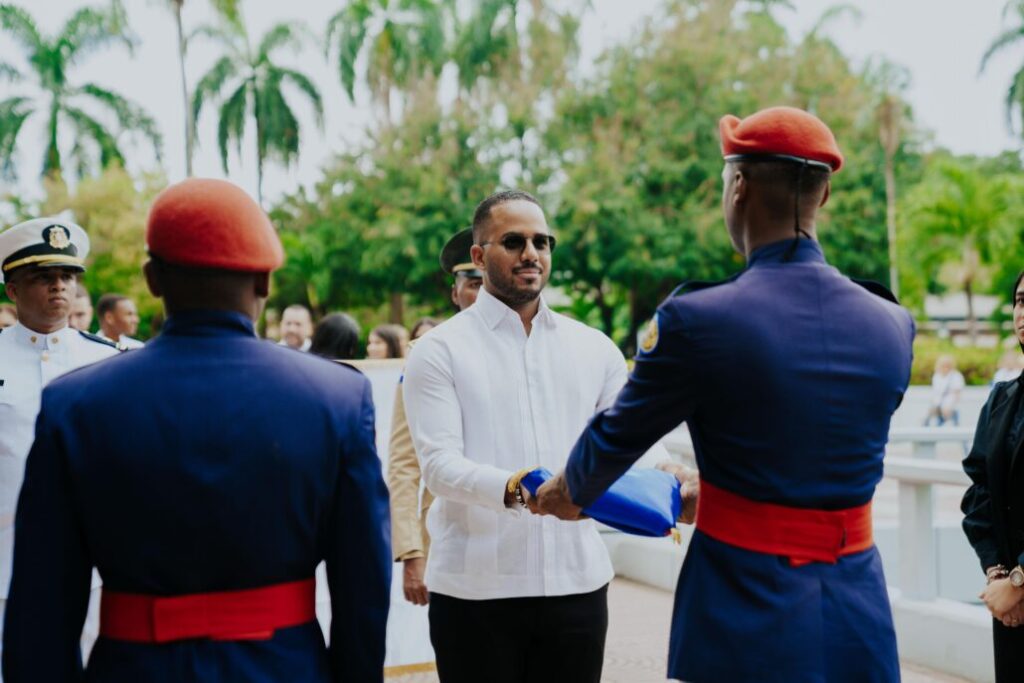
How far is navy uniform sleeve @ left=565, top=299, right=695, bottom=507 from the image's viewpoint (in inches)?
107

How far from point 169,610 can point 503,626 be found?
5.02 ft

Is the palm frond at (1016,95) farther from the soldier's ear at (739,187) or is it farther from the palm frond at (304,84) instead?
the soldier's ear at (739,187)

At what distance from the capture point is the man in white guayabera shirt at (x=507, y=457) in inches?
144

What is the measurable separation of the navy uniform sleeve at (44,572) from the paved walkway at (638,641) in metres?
4.67

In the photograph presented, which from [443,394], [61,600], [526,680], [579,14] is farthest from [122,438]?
[579,14]

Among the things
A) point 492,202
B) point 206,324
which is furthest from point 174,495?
point 492,202

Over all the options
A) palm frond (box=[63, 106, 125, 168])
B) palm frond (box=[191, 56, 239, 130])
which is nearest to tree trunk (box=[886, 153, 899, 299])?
palm frond (box=[191, 56, 239, 130])

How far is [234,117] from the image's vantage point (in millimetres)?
42625

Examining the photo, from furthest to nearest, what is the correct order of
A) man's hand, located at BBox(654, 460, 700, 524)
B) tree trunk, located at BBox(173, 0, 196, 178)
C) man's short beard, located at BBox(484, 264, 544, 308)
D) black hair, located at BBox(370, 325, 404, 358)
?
tree trunk, located at BBox(173, 0, 196, 178), black hair, located at BBox(370, 325, 404, 358), man's short beard, located at BBox(484, 264, 544, 308), man's hand, located at BBox(654, 460, 700, 524)

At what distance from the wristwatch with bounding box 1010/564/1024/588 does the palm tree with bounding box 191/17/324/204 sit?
39912mm

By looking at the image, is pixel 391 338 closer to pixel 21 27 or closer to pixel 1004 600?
pixel 1004 600

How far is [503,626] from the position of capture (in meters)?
3.68

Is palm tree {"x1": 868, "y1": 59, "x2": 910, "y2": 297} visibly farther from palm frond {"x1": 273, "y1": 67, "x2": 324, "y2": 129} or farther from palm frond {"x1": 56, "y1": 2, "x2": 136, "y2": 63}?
palm frond {"x1": 56, "y1": 2, "x2": 136, "y2": 63}

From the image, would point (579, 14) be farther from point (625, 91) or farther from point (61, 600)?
point (61, 600)
